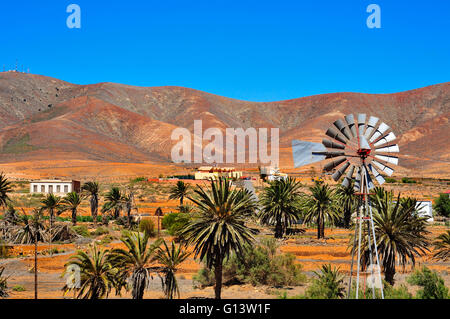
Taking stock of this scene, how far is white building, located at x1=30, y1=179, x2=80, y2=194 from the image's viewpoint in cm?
7631

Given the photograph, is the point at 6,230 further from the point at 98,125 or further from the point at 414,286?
the point at 98,125

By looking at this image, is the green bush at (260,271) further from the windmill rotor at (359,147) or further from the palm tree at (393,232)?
the windmill rotor at (359,147)

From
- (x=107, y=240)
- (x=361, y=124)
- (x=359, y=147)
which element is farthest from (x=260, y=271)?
(x=107, y=240)

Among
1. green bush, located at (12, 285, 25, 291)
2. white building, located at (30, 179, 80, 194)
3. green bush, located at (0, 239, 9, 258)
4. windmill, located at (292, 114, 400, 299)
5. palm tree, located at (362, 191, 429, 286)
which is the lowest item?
green bush, located at (12, 285, 25, 291)

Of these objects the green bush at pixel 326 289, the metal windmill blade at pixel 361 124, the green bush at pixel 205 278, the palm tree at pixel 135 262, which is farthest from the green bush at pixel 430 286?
the green bush at pixel 205 278

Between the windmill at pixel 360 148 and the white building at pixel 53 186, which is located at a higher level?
the windmill at pixel 360 148

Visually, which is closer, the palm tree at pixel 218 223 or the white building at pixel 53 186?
the palm tree at pixel 218 223

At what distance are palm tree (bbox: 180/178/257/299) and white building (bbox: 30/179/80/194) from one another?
6141 centimetres

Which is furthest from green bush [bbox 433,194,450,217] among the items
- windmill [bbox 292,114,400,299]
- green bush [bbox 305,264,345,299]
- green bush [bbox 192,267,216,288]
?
windmill [bbox 292,114,400,299]

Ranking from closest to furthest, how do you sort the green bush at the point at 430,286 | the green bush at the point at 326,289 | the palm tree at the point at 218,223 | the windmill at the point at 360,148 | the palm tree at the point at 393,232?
the windmill at the point at 360,148
the green bush at the point at 430,286
the green bush at the point at 326,289
the palm tree at the point at 218,223
the palm tree at the point at 393,232

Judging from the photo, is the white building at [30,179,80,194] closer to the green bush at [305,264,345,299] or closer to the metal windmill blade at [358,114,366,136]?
the green bush at [305,264,345,299]

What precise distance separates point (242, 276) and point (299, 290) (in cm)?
406

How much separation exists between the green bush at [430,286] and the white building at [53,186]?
64.0 metres

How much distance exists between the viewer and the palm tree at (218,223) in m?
19.7
